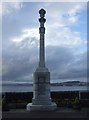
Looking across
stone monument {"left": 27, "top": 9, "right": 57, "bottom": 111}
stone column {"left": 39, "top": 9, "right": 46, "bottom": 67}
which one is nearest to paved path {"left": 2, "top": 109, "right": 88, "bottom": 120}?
stone monument {"left": 27, "top": 9, "right": 57, "bottom": 111}

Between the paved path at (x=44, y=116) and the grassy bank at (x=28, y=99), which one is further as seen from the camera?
the grassy bank at (x=28, y=99)

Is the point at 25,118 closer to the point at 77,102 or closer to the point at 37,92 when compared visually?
the point at 37,92

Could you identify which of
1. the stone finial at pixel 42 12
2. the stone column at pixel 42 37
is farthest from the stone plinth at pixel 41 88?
the stone finial at pixel 42 12

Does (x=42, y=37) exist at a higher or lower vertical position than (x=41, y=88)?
higher

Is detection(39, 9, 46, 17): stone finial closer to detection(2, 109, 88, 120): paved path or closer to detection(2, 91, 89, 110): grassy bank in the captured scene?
detection(2, 91, 89, 110): grassy bank

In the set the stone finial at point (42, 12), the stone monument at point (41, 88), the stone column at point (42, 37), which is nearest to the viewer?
the stone monument at point (41, 88)

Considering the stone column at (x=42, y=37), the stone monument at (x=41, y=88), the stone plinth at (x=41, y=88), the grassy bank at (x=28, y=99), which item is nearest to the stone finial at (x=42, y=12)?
the stone column at (x=42, y=37)

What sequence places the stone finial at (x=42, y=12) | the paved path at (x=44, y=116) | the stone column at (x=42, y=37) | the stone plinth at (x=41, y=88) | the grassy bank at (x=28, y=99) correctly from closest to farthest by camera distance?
the paved path at (x=44, y=116) → the stone plinth at (x=41, y=88) → the stone column at (x=42, y=37) → the stone finial at (x=42, y=12) → the grassy bank at (x=28, y=99)

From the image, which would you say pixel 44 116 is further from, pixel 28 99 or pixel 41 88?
pixel 28 99

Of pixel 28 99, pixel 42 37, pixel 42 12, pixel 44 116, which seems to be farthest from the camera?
pixel 28 99

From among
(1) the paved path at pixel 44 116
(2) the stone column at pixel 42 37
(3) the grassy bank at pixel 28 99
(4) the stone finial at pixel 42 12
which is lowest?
(1) the paved path at pixel 44 116

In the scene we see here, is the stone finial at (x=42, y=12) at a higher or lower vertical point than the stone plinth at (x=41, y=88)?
higher

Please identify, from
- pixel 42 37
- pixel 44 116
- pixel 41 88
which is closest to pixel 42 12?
pixel 42 37

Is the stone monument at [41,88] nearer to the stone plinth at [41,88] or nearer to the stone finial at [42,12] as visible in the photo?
the stone plinth at [41,88]
